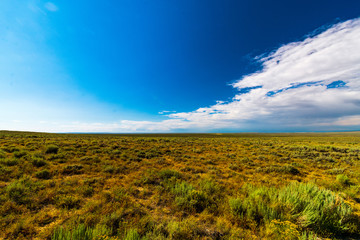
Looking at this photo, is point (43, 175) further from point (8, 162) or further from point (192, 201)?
point (192, 201)

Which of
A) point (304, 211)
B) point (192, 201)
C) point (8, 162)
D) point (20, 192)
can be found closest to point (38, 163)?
point (8, 162)

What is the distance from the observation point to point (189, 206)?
457 centimetres

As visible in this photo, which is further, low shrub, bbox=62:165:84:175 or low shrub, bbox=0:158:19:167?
low shrub, bbox=0:158:19:167

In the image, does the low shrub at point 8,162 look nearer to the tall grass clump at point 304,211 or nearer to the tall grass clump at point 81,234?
the tall grass clump at point 81,234

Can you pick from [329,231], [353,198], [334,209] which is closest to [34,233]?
[329,231]

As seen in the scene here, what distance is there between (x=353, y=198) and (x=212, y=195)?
6.53 m

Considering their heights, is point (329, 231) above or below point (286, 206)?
below

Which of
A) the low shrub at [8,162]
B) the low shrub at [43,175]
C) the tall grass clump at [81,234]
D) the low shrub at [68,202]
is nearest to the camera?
the tall grass clump at [81,234]

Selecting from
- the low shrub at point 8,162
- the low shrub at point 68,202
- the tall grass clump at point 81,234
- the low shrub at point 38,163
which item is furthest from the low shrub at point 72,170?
the tall grass clump at point 81,234

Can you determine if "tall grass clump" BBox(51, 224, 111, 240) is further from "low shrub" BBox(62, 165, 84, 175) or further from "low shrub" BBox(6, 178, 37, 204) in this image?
"low shrub" BBox(62, 165, 84, 175)

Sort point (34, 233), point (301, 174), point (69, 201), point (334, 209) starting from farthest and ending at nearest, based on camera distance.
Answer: point (301, 174) → point (69, 201) → point (334, 209) → point (34, 233)

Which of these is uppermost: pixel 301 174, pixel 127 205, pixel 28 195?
pixel 28 195

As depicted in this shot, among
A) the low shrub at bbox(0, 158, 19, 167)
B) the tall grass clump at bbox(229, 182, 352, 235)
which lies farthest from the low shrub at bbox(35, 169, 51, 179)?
the tall grass clump at bbox(229, 182, 352, 235)

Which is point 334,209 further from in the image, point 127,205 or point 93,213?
point 93,213
